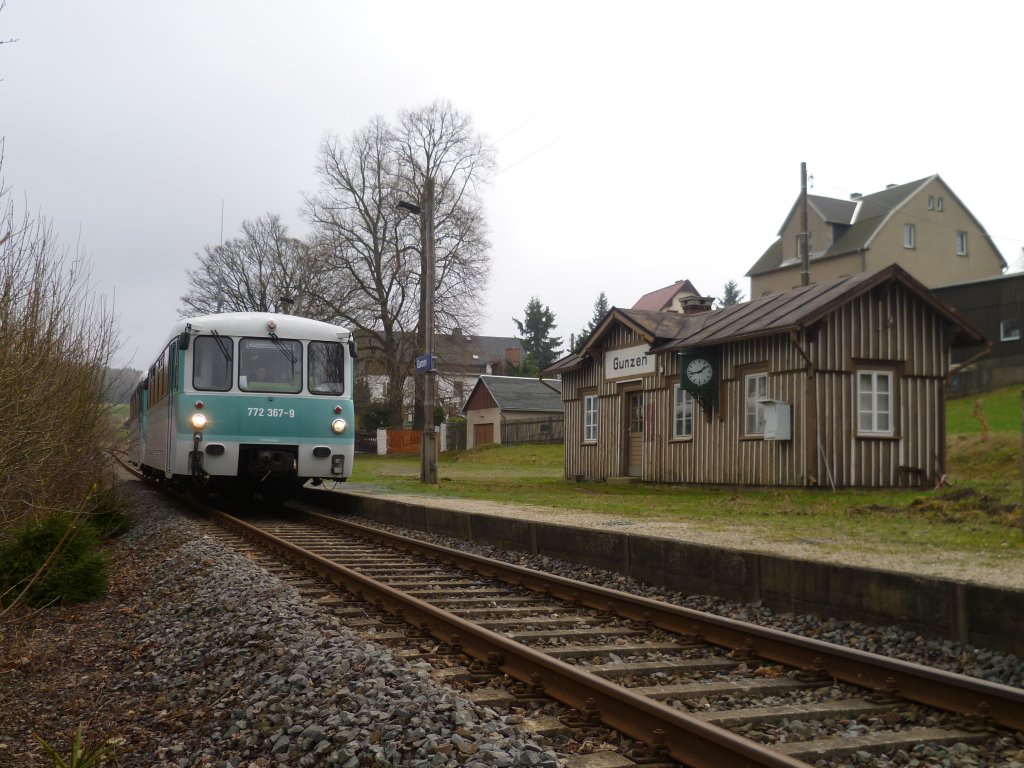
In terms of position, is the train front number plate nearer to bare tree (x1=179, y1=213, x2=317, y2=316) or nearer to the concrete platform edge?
the concrete platform edge

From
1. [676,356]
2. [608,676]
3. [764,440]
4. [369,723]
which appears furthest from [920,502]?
[369,723]

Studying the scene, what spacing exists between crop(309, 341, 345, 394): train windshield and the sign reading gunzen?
9189mm

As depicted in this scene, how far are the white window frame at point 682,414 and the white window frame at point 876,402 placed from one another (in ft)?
12.1

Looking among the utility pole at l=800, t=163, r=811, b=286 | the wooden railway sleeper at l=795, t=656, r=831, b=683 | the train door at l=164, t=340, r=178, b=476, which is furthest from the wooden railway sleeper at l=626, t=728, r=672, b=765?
the utility pole at l=800, t=163, r=811, b=286

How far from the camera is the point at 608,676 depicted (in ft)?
18.0

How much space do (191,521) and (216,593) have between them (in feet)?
23.3

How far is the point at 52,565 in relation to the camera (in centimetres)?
872

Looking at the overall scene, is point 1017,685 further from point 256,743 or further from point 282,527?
point 282,527

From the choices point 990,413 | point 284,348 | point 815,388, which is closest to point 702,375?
point 815,388

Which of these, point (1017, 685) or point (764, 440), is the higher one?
point (764, 440)

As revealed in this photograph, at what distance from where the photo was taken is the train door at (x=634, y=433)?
23.1m

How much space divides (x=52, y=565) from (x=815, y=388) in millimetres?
13541

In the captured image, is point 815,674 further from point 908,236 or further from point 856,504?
point 908,236

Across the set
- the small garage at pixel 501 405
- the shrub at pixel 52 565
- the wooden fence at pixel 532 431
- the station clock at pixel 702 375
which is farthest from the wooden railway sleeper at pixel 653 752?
the small garage at pixel 501 405
